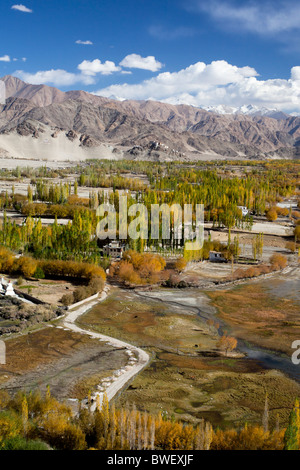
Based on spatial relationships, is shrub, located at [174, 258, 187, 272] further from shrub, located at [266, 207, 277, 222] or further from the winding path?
shrub, located at [266, 207, 277, 222]

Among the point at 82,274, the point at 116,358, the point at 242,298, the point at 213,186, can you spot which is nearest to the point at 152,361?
the point at 116,358

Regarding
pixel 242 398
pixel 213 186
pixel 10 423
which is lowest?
pixel 242 398

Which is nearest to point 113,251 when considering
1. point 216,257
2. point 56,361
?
point 216,257

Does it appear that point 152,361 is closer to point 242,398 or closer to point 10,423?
point 242,398

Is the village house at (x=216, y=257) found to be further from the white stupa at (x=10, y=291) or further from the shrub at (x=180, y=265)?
the white stupa at (x=10, y=291)

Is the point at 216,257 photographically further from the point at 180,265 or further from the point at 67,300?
the point at 67,300

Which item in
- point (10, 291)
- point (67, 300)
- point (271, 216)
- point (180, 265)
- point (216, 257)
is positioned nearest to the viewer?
point (67, 300)

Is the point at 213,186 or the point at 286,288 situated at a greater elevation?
the point at 213,186

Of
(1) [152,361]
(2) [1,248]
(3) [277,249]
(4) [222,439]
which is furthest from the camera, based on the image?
(3) [277,249]
